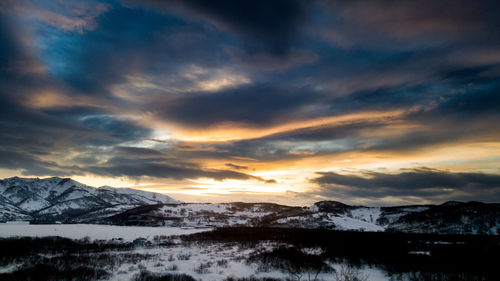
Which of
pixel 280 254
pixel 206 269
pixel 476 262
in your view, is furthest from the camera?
pixel 280 254

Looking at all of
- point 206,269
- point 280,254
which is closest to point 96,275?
point 206,269

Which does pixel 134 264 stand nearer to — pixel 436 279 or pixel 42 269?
pixel 42 269

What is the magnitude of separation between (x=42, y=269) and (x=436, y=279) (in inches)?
1775

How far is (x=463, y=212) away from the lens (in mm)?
194625

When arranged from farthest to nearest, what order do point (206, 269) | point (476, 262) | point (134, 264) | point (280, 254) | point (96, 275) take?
1. point (280, 254)
2. point (476, 262)
3. point (134, 264)
4. point (206, 269)
5. point (96, 275)

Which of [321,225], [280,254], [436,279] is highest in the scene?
[436,279]

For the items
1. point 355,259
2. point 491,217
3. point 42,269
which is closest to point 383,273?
point 355,259

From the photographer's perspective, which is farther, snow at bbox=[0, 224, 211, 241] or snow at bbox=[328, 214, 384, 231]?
snow at bbox=[328, 214, 384, 231]

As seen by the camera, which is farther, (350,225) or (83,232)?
(350,225)

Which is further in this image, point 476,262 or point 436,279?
point 476,262

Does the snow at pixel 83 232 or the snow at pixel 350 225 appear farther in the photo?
the snow at pixel 350 225

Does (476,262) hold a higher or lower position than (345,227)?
higher

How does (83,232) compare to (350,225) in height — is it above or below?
above

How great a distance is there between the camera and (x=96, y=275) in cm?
2925
